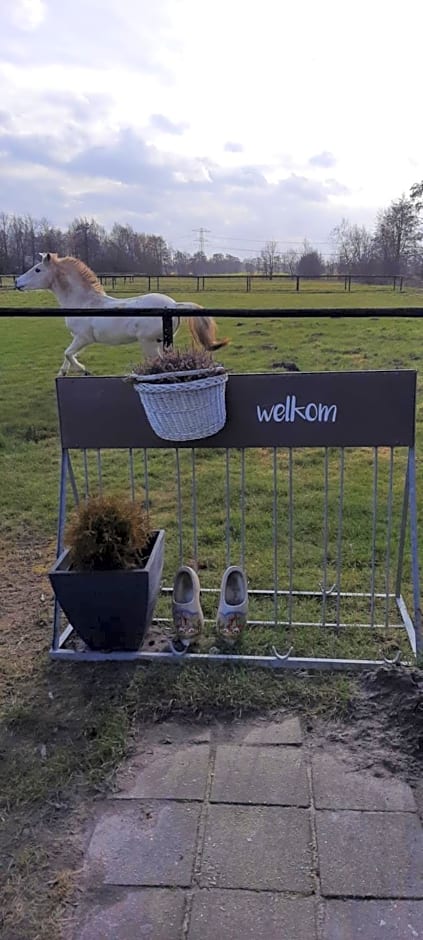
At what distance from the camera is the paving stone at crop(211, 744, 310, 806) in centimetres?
164

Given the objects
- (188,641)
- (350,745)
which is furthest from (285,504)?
(350,745)

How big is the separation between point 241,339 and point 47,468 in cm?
686

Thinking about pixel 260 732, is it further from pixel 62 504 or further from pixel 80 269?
pixel 80 269

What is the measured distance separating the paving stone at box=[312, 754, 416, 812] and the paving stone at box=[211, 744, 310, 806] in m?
0.04

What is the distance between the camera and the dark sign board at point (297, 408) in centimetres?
224

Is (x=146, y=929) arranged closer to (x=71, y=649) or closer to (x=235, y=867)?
(x=235, y=867)

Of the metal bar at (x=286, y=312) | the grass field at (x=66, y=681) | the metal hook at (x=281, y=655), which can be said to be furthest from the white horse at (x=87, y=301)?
the metal hook at (x=281, y=655)

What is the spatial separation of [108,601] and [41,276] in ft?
16.7

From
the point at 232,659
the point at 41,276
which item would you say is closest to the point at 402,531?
the point at 232,659

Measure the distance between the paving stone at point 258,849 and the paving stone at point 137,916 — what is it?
0.29 ft

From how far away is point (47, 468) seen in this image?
480 centimetres

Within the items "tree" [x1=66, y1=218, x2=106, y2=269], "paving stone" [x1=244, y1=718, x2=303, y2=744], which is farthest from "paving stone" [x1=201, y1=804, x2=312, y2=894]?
"tree" [x1=66, y1=218, x2=106, y2=269]

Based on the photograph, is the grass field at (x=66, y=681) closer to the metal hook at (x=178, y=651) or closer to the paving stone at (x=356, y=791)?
the metal hook at (x=178, y=651)

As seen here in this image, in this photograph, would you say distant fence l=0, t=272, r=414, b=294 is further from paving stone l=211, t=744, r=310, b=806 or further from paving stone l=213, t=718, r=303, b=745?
paving stone l=211, t=744, r=310, b=806
